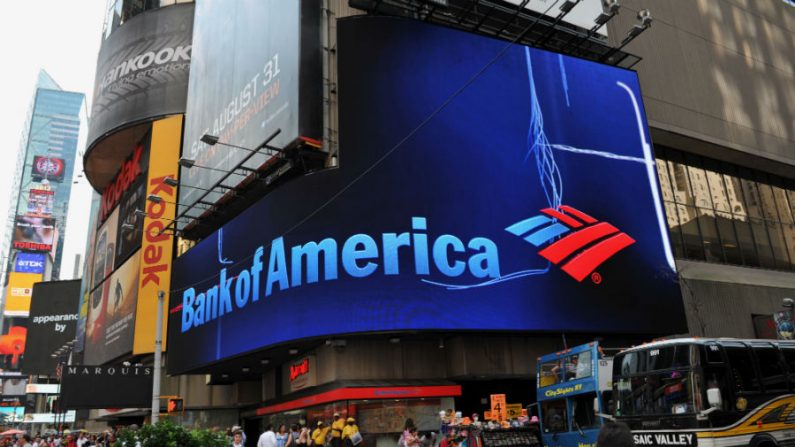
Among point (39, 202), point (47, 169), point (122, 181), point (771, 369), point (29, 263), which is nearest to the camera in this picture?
point (771, 369)

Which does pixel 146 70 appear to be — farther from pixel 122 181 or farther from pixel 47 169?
pixel 47 169

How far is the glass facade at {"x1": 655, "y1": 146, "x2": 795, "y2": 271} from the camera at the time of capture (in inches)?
1226

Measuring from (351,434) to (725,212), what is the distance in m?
25.2

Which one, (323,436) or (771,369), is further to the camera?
(323,436)

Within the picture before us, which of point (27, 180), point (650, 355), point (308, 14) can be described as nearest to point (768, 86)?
point (308, 14)

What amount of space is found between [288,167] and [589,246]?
11584 millimetres

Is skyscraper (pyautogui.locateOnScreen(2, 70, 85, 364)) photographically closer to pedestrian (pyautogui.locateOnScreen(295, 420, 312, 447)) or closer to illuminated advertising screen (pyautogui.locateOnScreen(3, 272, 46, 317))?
illuminated advertising screen (pyautogui.locateOnScreen(3, 272, 46, 317))


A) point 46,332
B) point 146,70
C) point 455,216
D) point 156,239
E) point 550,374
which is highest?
point 146,70

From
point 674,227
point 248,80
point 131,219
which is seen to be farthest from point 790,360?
point 131,219

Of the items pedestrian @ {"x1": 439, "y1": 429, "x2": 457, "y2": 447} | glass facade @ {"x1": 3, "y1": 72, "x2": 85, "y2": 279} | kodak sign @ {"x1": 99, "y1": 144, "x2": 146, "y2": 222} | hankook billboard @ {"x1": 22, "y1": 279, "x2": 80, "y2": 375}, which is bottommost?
pedestrian @ {"x1": 439, "y1": 429, "x2": 457, "y2": 447}

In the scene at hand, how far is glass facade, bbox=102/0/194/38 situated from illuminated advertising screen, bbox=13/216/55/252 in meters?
93.5

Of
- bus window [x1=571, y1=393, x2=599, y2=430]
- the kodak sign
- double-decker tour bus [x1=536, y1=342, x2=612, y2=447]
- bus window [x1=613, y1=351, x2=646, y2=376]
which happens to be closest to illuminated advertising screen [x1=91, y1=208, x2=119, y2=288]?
the kodak sign

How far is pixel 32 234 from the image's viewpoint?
417 feet

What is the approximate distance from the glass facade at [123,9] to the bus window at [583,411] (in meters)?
37.0
